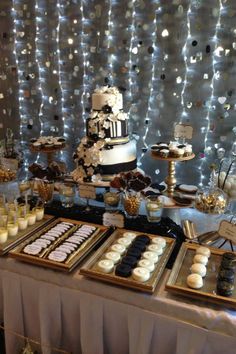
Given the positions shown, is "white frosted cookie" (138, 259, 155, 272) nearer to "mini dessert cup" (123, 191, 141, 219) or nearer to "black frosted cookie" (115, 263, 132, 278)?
"black frosted cookie" (115, 263, 132, 278)

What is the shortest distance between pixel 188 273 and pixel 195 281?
4.0 inches

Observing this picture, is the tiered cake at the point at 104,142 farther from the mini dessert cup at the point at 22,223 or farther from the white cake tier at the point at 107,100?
the mini dessert cup at the point at 22,223

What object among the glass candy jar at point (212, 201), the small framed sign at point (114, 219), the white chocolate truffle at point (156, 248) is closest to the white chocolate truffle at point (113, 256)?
the white chocolate truffle at point (156, 248)

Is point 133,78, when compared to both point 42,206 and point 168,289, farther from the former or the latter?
point 168,289

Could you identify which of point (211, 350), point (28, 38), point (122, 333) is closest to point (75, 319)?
point (122, 333)

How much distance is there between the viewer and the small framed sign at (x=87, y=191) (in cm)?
172

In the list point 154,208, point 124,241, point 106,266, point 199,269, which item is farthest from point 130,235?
point 199,269

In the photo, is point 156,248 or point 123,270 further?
point 156,248

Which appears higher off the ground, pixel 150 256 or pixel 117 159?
pixel 117 159

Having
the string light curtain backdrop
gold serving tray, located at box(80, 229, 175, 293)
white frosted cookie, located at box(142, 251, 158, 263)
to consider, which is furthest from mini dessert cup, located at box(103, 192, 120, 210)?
the string light curtain backdrop

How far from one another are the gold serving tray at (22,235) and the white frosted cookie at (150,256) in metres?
0.59

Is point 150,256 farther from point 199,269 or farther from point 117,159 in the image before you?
point 117,159

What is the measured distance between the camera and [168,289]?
46.7 inches

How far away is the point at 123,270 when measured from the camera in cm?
124
